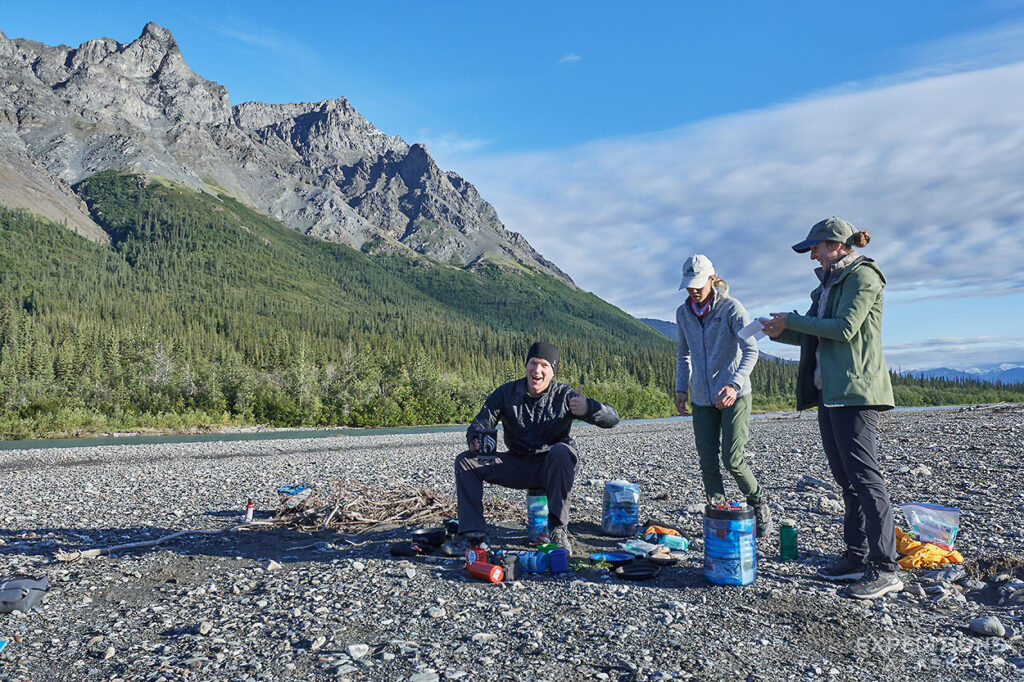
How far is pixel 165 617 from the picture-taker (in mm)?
4945

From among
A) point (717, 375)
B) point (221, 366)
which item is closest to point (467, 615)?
point (717, 375)

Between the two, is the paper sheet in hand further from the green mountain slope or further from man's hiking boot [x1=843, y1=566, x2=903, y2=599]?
the green mountain slope

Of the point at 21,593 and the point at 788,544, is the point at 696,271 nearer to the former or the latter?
the point at 788,544

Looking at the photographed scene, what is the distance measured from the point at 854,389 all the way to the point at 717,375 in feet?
5.30

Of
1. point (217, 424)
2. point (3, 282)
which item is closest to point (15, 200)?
point (3, 282)

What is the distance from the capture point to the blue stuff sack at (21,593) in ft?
16.6

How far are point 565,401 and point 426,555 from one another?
2245 mm

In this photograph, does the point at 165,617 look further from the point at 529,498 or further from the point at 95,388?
the point at 95,388

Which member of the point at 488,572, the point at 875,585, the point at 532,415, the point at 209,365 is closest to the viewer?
the point at 875,585

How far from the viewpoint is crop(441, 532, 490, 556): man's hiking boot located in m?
6.54

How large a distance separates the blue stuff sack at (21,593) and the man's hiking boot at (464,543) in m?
3.59

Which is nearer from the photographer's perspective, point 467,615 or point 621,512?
point 467,615

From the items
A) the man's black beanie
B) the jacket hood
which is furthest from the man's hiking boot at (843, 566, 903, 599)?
the man's black beanie

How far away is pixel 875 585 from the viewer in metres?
5.03
